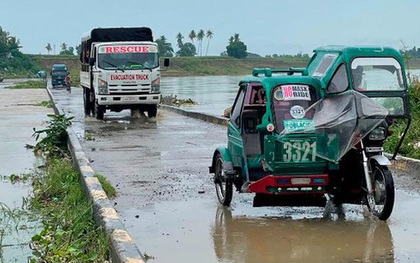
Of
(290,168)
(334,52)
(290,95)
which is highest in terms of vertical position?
(334,52)

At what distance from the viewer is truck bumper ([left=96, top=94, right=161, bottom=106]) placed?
21.0 metres

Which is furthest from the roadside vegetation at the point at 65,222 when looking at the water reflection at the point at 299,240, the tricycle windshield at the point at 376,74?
the tricycle windshield at the point at 376,74

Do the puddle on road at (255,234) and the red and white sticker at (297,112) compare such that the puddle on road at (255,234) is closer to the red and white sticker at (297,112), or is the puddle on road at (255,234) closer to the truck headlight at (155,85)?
the red and white sticker at (297,112)

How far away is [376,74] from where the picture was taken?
7262 mm

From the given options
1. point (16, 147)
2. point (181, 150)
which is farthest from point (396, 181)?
point (16, 147)

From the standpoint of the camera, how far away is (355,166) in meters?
7.47

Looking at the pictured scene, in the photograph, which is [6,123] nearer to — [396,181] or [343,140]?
[396,181]

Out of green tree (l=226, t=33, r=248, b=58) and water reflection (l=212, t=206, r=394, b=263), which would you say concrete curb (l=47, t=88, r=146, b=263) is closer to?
water reflection (l=212, t=206, r=394, b=263)

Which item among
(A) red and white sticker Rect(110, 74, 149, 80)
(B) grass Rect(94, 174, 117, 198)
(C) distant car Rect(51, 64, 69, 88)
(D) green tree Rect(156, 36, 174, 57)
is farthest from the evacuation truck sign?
(D) green tree Rect(156, 36, 174, 57)

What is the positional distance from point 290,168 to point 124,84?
14.2 m

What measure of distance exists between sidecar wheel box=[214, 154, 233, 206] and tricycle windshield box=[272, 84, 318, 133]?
102cm

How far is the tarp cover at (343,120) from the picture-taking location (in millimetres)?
7016

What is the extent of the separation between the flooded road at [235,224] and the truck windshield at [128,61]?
9.35 meters

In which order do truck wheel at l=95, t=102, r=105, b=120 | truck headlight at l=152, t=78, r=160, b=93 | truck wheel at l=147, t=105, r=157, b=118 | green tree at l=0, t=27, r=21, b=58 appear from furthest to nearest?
green tree at l=0, t=27, r=21, b=58, truck wheel at l=147, t=105, r=157, b=118, truck wheel at l=95, t=102, r=105, b=120, truck headlight at l=152, t=78, r=160, b=93
